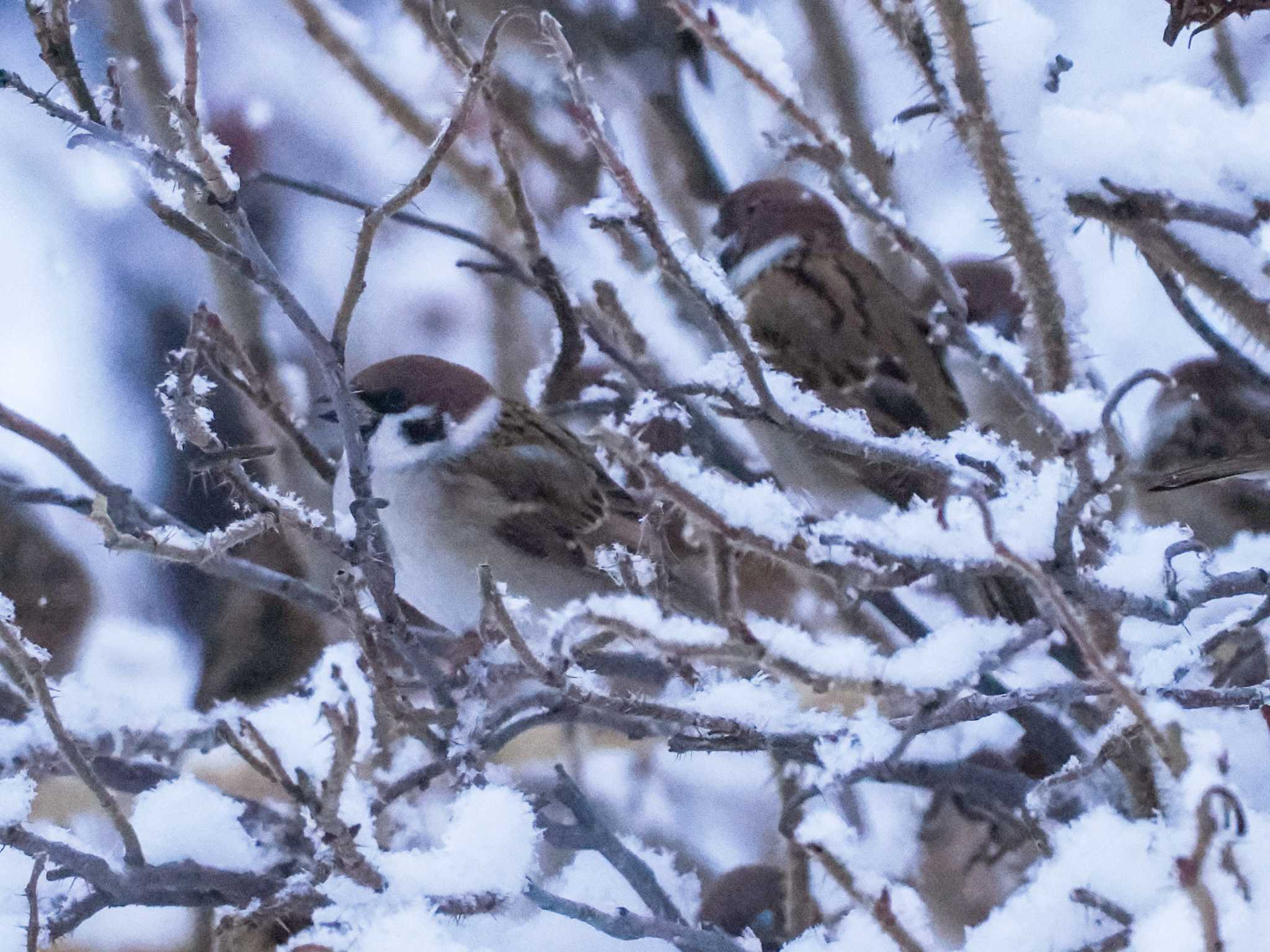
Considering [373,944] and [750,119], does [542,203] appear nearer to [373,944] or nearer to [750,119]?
[750,119]

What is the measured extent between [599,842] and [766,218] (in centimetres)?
196

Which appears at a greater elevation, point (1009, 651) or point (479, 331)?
point (479, 331)

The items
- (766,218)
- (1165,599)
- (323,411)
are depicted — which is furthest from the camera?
(766,218)

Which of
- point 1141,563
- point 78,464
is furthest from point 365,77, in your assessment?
point 1141,563

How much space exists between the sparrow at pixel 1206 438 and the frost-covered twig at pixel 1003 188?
1359 millimetres

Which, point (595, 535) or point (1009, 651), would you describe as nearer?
point (1009, 651)

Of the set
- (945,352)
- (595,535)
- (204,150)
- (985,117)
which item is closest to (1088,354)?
(985,117)

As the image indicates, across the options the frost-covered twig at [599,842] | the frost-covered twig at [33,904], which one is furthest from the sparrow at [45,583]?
the frost-covered twig at [33,904]

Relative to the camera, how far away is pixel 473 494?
8.71 ft

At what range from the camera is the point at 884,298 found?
10.8 feet

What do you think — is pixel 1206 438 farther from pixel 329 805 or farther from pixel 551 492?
pixel 329 805

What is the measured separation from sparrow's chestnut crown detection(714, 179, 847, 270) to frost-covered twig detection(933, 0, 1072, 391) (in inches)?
72.7

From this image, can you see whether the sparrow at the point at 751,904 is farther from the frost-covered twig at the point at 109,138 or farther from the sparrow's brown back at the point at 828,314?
the frost-covered twig at the point at 109,138

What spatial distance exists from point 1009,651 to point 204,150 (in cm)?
93
